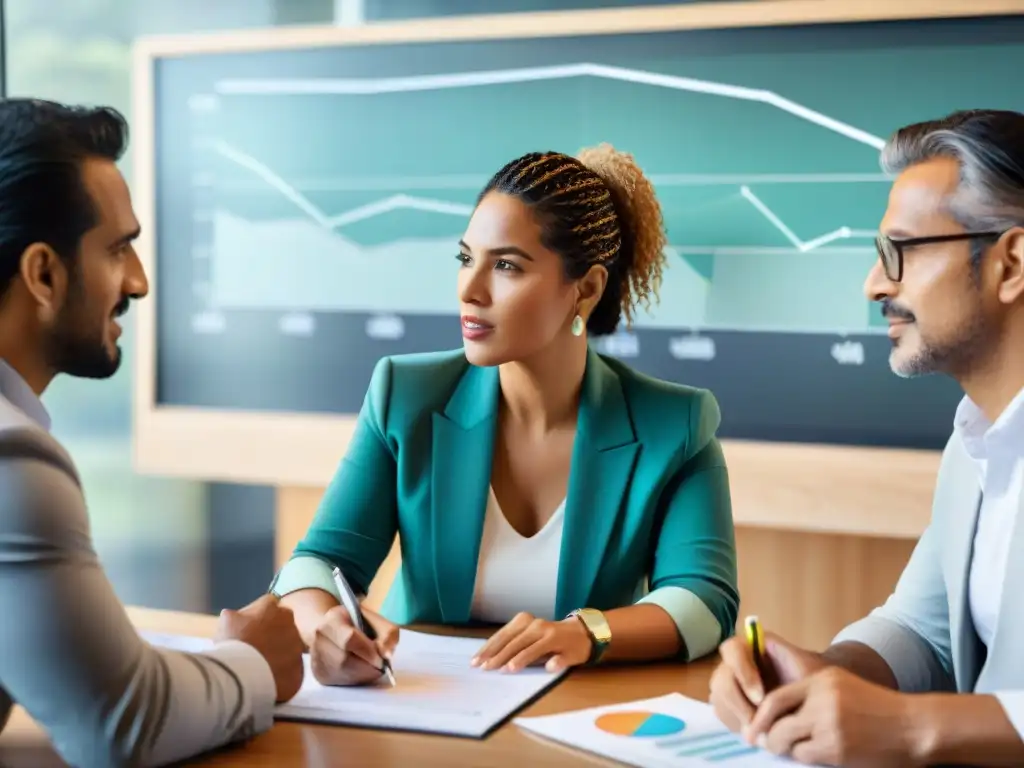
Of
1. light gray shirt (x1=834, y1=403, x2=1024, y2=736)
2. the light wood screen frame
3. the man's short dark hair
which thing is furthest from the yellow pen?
Answer: the light wood screen frame

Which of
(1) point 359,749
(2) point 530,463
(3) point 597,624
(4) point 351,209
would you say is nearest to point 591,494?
(2) point 530,463

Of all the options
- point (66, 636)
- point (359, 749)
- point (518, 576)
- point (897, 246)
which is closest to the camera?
point (66, 636)

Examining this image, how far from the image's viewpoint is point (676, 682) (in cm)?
154

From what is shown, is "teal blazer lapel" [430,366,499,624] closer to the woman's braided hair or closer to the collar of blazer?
the collar of blazer

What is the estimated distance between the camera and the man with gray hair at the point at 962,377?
61.1 inches

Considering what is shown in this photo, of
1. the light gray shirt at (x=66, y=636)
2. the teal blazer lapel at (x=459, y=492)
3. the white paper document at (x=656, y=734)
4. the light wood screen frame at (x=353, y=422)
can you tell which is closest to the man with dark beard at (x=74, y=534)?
the light gray shirt at (x=66, y=636)

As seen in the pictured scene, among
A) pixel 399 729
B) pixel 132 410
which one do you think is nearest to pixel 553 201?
pixel 399 729

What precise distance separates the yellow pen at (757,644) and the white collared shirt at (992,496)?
1.20 feet

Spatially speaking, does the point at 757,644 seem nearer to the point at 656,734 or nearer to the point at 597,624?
the point at 656,734

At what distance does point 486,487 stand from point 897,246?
715 mm

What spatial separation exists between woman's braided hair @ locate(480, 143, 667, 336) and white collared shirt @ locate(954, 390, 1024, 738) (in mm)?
675

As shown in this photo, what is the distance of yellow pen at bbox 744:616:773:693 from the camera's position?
1292 millimetres

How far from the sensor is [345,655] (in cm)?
146

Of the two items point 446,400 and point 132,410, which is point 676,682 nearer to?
point 446,400
